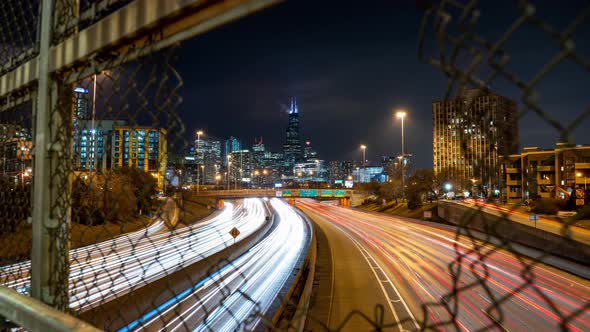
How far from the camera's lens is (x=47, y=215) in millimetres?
1851

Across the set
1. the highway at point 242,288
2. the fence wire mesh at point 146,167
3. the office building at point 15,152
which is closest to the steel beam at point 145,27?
the fence wire mesh at point 146,167

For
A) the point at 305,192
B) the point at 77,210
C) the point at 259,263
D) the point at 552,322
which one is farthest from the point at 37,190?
the point at 305,192

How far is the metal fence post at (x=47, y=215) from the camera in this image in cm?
184

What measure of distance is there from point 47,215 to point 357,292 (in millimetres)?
15076

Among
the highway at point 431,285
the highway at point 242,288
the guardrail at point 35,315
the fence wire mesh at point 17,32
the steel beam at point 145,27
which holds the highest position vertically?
the fence wire mesh at point 17,32

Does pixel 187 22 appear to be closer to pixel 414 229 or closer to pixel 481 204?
pixel 481 204

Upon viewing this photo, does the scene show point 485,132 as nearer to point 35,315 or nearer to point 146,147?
point 146,147

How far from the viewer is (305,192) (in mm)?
62312

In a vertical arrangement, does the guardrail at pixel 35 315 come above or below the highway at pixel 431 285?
above

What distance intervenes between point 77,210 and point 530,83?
2322 millimetres

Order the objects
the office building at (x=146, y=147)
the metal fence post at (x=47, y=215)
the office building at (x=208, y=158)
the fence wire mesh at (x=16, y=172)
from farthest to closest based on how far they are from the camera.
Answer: the office building at (x=208, y=158) → the fence wire mesh at (x=16, y=172) → the metal fence post at (x=47, y=215) → the office building at (x=146, y=147)

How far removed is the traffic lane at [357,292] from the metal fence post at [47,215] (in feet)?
24.4

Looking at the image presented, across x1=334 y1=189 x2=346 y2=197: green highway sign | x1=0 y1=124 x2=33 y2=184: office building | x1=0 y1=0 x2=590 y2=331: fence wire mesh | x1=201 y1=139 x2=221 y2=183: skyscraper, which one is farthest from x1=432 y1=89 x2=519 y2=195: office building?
x1=334 y1=189 x2=346 y2=197: green highway sign

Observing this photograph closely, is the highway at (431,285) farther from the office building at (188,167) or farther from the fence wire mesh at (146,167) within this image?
the office building at (188,167)
